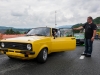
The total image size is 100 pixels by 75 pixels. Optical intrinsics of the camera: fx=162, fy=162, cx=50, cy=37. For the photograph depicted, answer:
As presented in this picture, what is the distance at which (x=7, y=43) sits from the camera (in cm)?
618

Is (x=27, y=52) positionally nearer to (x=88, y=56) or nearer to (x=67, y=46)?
(x=67, y=46)

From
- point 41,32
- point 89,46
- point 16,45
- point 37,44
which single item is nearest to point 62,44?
point 41,32

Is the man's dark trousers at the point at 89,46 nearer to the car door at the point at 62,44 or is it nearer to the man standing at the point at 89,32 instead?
the man standing at the point at 89,32

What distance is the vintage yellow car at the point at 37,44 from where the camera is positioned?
226 inches

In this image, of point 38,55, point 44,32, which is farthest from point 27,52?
point 44,32

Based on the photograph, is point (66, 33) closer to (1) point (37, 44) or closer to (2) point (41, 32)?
(2) point (41, 32)

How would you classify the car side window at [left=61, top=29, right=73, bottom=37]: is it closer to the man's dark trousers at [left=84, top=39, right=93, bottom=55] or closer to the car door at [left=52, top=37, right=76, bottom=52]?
the car door at [left=52, top=37, right=76, bottom=52]

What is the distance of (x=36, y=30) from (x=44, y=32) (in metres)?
0.47

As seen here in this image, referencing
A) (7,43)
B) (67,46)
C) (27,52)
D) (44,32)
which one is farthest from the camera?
(67,46)

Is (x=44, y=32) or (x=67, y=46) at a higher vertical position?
(x=44, y=32)

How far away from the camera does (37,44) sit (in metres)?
5.96

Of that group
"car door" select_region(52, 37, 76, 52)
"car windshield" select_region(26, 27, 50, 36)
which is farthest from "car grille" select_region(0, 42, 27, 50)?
"car door" select_region(52, 37, 76, 52)

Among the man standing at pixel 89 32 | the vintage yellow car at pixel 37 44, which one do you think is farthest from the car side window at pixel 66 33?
the man standing at pixel 89 32

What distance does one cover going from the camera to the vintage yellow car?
5.74m
